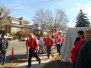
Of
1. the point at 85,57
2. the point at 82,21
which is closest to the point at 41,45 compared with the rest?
the point at 85,57

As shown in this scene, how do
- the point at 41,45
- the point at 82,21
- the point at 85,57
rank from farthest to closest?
1. the point at 82,21
2. the point at 41,45
3. the point at 85,57

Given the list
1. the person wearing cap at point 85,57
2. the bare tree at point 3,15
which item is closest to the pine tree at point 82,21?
the bare tree at point 3,15

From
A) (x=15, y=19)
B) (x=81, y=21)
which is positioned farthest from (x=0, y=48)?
(x=15, y=19)

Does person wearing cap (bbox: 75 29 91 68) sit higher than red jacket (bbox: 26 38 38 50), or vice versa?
person wearing cap (bbox: 75 29 91 68)

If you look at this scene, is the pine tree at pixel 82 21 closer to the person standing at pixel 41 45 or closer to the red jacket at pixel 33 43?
the person standing at pixel 41 45

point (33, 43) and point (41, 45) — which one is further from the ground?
point (33, 43)

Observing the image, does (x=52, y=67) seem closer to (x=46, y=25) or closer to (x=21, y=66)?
(x=21, y=66)

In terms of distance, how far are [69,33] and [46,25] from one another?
8606cm

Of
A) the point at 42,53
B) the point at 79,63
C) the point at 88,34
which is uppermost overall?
the point at 88,34

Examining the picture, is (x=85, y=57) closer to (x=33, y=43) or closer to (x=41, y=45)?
(x=33, y=43)

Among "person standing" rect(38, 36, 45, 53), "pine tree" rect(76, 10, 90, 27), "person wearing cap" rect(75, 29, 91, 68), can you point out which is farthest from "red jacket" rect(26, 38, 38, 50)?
"pine tree" rect(76, 10, 90, 27)

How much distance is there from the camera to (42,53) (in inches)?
887

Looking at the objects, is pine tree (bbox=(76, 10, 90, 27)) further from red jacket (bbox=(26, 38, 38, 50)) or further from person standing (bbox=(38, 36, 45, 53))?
red jacket (bbox=(26, 38, 38, 50))

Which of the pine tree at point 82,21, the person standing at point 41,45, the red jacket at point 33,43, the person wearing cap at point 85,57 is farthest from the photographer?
the pine tree at point 82,21
